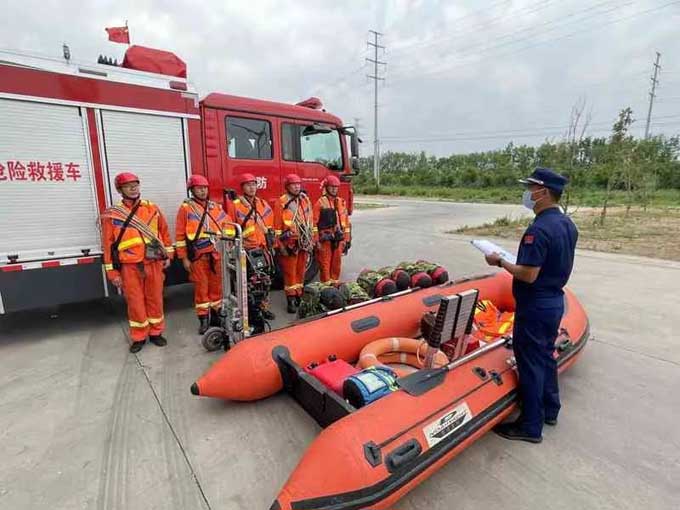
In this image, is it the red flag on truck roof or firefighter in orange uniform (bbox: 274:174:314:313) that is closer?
the red flag on truck roof

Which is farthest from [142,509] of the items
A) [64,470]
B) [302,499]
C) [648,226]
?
[648,226]

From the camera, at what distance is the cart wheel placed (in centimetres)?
374

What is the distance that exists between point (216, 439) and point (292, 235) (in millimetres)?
2797

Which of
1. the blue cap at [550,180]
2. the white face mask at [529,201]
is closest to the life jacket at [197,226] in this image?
the white face mask at [529,201]

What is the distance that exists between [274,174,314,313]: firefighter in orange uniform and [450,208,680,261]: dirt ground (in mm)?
7879

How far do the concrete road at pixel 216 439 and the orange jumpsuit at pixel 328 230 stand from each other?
1985mm

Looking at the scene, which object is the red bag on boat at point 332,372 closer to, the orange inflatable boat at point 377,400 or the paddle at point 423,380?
the orange inflatable boat at point 377,400

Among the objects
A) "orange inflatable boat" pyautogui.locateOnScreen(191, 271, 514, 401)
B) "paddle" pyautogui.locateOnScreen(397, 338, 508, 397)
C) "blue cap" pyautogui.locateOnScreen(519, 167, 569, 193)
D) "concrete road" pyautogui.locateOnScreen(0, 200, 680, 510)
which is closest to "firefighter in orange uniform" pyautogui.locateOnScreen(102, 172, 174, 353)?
"concrete road" pyautogui.locateOnScreen(0, 200, 680, 510)

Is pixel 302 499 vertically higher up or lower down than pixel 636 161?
lower down

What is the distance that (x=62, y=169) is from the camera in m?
3.85

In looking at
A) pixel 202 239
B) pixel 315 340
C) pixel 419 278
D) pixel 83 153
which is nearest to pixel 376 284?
pixel 419 278

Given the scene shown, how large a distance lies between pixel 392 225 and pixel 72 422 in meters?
12.9

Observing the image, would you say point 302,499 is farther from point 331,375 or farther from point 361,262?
point 361,262

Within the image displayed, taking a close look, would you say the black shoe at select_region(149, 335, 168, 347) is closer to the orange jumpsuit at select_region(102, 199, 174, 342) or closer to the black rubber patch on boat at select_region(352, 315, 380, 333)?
the orange jumpsuit at select_region(102, 199, 174, 342)
